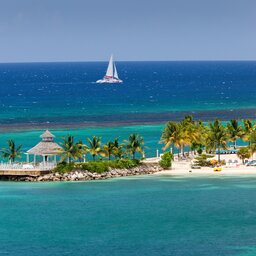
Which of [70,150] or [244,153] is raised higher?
[70,150]

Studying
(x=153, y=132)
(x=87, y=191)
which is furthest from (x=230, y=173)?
(x=153, y=132)

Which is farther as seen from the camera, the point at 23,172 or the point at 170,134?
the point at 170,134

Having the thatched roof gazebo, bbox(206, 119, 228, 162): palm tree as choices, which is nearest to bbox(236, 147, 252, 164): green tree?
bbox(206, 119, 228, 162): palm tree

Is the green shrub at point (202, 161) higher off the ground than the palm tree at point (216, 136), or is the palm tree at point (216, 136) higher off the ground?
the palm tree at point (216, 136)

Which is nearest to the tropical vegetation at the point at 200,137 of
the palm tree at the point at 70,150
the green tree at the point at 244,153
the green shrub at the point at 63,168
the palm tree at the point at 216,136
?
the palm tree at the point at 216,136

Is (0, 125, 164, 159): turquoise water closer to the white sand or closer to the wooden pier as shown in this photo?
the white sand

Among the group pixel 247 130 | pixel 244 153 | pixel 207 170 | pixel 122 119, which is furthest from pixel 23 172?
pixel 122 119

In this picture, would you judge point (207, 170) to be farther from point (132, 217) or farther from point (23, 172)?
point (132, 217)

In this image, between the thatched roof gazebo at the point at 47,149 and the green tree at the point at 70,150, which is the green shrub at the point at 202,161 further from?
the thatched roof gazebo at the point at 47,149
